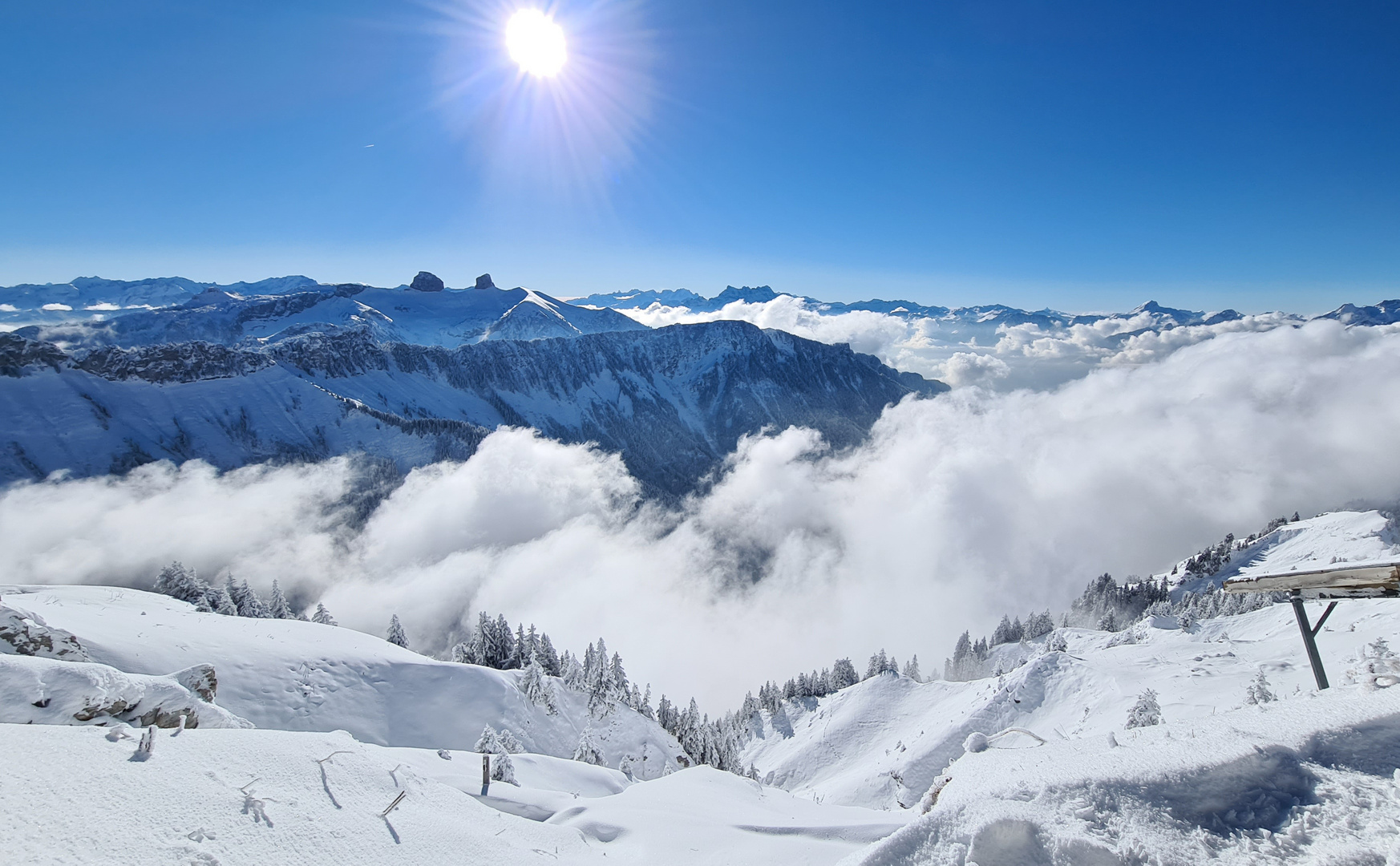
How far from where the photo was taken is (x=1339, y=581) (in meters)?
6.67

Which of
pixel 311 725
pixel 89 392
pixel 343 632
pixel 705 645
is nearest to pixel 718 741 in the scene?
pixel 343 632

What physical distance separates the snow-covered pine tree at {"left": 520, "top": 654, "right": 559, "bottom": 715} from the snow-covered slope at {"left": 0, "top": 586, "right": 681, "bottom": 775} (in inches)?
30.4

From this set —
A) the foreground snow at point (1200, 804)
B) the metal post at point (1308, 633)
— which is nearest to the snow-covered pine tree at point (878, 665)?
the metal post at point (1308, 633)

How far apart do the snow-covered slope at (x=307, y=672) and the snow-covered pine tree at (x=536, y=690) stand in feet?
2.53

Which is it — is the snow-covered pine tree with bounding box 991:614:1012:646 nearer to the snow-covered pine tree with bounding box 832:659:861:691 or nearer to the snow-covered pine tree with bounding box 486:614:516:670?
the snow-covered pine tree with bounding box 832:659:861:691

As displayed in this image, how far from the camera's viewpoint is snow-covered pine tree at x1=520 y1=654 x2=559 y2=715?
Result: 149 feet

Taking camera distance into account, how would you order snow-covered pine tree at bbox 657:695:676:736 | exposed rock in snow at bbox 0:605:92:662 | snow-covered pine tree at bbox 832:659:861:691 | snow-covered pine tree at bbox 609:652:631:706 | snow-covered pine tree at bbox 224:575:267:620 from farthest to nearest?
1. snow-covered pine tree at bbox 832:659:861:691
2. snow-covered pine tree at bbox 657:695:676:736
3. snow-covered pine tree at bbox 224:575:267:620
4. snow-covered pine tree at bbox 609:652:631:706
5. exposed rock in snow at bbox 0:605:92:662

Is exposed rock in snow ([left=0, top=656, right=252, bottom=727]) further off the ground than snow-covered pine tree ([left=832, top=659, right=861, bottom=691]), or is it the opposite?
exposed rock in snow ([left=0, top=656, right=252, bottom=727])

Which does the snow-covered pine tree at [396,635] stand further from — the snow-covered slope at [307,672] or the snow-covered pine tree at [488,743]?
the snow-covered pine tree at [488,743]

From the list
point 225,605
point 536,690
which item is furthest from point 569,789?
point 225,605

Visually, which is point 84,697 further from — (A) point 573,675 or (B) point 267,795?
(A) point 573,675

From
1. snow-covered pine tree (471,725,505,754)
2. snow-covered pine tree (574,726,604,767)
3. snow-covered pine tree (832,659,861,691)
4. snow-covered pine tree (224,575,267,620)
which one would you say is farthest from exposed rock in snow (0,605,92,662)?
snow-covered pine tree (832,659,861,691)

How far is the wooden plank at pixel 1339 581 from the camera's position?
5.89 metres

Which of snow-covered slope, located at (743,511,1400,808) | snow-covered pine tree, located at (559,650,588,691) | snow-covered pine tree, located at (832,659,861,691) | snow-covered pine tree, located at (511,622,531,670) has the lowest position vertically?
snow-covered pine tree, located at (832,659,861,691)
